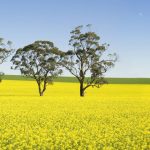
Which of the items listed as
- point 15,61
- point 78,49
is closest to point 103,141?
point 78,49

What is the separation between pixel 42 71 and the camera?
279 feet

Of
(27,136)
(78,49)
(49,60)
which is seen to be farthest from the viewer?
(49,60)

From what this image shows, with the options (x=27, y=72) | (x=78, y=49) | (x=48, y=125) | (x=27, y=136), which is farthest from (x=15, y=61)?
(x=27, y=136)

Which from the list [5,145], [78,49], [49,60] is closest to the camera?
[5,145]

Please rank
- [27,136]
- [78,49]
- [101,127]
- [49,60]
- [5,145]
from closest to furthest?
[5,145] < [27,136] < [101,127] < [78,49] < [49,60]

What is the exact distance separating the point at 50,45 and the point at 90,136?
69656 millimetres

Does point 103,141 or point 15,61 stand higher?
point 15,61

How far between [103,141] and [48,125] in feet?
24.1

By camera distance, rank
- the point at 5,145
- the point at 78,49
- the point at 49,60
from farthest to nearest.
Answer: the point at 49,60, the point at 78,49, the point at 5,145

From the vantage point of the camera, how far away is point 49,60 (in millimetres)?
85688

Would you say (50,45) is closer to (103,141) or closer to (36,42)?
(36,42)

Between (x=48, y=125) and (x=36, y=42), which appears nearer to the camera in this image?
(x=48, y=125)

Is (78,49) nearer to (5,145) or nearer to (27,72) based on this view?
(27,72)

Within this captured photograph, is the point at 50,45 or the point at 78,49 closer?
the point at 78,49
